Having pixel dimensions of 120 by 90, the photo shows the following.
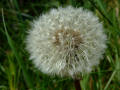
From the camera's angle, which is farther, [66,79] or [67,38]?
[66,79]

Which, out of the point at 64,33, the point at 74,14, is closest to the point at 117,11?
the point at 74,14

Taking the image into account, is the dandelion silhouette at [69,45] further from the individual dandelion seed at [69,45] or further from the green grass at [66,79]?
the green grass at [66,79]

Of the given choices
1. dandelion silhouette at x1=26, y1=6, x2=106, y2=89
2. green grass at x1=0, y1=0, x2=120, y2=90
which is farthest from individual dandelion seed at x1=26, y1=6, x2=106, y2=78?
green grass at x1=0, y1=0, x2=120, y2=90

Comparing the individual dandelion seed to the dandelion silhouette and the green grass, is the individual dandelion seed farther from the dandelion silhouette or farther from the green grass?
the green grass

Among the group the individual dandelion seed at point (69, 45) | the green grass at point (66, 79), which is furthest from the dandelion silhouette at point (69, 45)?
the green grass at point (66, 79)

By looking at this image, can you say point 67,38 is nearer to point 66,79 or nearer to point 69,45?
point 69,45

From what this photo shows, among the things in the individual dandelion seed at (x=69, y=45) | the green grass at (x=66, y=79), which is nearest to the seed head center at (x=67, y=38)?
the individual dandelion seed at (x=69, y=45)

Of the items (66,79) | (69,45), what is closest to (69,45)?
(69,45)

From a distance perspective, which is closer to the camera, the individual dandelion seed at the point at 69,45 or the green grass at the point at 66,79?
the individual dandelion seed at the point at 69,45

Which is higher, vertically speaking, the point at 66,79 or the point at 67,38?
the point at 67,38
